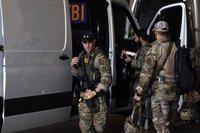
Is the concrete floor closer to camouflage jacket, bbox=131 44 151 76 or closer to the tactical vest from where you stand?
camouflage jacket, bbox=131 44 151 76

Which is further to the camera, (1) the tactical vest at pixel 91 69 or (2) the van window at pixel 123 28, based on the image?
(2) the van window at pixel 123 28

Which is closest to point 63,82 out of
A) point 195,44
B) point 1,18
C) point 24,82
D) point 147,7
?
point 24,82

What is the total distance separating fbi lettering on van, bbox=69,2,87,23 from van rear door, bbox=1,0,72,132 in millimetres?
263

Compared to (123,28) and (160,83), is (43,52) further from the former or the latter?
(123,28)

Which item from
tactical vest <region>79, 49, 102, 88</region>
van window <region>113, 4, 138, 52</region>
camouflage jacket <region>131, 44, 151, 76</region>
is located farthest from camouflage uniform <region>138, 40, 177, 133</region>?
van window <region>113, 4, 138, 52</region>

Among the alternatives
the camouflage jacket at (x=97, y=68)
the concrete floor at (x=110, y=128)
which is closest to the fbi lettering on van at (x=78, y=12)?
the camouflage jacket at (x=97, y=68)

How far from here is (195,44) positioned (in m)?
7.37

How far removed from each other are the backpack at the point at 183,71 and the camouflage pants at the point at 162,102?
124 millimetres

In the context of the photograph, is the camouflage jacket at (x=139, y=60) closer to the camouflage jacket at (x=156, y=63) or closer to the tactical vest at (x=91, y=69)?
the camouflage jacket at (x=156, y=63)

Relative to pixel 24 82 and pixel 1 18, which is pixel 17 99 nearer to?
pixel 24 82

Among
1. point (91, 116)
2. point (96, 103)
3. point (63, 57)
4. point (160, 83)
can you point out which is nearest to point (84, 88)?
point (96, 103)

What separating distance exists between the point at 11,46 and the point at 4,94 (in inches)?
21.4

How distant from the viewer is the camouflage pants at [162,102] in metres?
5.35

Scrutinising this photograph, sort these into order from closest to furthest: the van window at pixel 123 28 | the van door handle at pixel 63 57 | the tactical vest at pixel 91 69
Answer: the tactical vest at pixel 91 69 < the van door handle at pixel 63 57 < the van window at pixel 123 28
